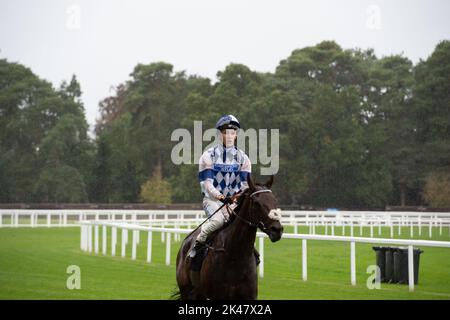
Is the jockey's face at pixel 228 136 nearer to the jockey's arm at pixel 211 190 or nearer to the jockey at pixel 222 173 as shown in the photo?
the jockey at pixel 222 173

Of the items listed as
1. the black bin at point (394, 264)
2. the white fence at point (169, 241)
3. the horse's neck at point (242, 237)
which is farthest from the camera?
the black bin at point (394, 264)

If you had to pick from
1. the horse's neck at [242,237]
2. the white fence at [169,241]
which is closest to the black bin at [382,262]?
the white fence at [169,241]

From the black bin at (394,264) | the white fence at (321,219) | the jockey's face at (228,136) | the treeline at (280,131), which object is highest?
the treeline at (280,131)

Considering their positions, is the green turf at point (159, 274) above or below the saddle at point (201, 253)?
below

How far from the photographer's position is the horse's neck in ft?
23.7

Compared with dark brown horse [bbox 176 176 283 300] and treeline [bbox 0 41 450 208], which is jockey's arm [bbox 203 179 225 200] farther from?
treeline [bbox 0 41 450 208]

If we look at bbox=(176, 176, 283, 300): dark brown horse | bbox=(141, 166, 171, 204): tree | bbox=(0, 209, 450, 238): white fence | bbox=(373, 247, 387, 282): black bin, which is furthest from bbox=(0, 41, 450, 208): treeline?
bbox=(176, 176, 283, 300): dark brown horse

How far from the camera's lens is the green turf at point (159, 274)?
462 inches

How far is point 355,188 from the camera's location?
57594 mm

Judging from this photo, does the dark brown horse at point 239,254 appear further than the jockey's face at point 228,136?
No

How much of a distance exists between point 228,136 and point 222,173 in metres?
0.38

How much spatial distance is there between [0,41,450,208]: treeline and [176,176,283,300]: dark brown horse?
44612 mm

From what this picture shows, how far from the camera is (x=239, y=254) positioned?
723 cm
